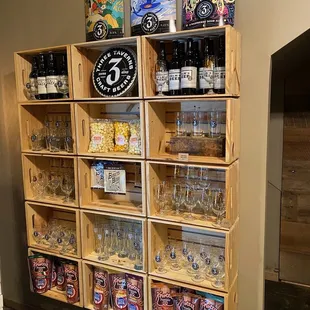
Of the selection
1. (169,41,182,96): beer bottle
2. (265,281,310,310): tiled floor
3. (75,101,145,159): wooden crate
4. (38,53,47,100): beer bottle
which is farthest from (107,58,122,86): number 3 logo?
(265,281,310,310): tiled floor

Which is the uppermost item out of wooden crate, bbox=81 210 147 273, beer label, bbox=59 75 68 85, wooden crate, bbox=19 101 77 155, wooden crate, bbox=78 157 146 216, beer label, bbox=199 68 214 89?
beer label, bbox=59 75 68 85

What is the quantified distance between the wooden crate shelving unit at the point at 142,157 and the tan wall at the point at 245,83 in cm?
7

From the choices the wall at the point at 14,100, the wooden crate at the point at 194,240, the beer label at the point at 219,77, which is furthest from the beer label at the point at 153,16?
the wooden crate at the point at 194,240

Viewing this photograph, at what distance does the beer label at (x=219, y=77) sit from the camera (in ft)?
5.49

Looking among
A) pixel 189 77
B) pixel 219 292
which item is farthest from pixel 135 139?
pixel 219 292

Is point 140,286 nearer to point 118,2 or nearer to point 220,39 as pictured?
point 220,39

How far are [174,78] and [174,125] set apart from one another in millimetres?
334

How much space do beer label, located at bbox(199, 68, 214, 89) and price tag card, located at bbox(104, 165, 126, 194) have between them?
720 mm

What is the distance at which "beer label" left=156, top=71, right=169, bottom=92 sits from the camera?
1812 mm

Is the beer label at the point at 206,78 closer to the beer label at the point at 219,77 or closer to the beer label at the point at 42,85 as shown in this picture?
the beer label at the point at 219,77

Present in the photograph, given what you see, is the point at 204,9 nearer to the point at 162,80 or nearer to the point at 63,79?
the point at 162,80

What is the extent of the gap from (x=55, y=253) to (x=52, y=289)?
1.00ft

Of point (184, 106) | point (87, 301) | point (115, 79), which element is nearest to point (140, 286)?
point (87, 301)

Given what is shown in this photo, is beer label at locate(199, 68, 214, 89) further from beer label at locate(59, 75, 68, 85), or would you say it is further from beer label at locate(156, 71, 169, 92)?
beer label at locate(59, 75, 68, 85)
